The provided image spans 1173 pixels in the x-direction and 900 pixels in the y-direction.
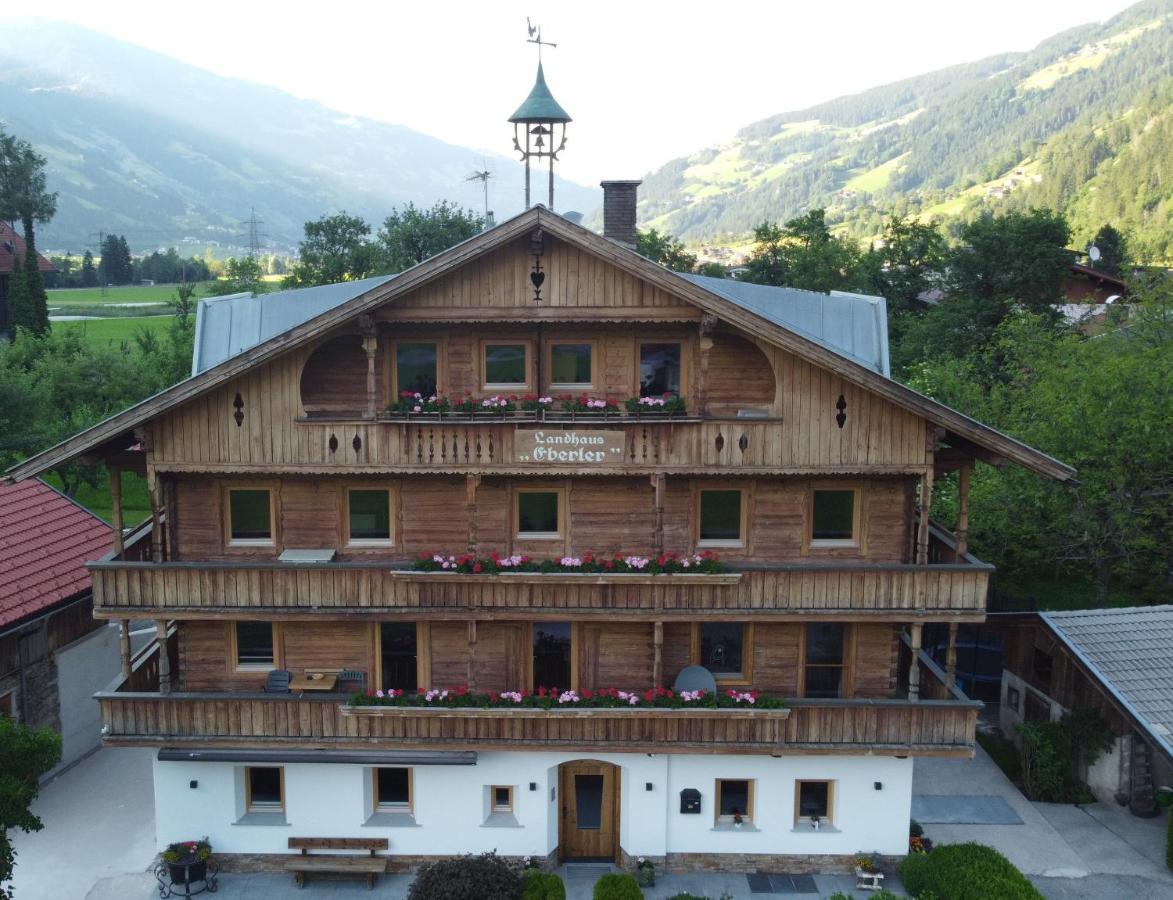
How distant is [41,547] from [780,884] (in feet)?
64.8

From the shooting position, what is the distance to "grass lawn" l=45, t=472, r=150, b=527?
163 feet

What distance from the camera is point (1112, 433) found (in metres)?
29.3

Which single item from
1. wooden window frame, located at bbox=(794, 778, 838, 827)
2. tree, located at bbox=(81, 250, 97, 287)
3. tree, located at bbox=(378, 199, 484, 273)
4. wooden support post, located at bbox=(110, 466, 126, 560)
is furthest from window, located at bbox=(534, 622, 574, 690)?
tree, located at bbox=(81, 250, 97, 287)

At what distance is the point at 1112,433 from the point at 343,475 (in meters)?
21.8

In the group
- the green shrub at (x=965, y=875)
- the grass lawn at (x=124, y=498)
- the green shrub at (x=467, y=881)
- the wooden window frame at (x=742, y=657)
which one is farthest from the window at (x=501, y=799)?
the grass lawn at (x=124, y=498)

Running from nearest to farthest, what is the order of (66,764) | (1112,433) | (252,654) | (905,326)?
1. (252,654)
2. (66,764)
3. (1112,433)
4. (905,326)

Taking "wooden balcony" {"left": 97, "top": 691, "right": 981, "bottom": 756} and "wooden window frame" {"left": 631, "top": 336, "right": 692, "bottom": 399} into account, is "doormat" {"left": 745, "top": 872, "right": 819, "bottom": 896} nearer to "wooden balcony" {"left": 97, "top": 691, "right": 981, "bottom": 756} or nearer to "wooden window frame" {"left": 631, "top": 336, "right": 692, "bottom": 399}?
"wooden balcony" {"left": 97, "top": 691, "right": 981, "bottom": 756}

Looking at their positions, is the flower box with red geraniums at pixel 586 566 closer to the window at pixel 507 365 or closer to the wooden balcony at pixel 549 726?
the wooden balcony at pixel 549 726

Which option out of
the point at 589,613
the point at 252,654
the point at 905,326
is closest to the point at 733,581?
the point at 589,613

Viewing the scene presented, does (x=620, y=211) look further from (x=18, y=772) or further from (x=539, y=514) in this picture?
(x=18, y=772)

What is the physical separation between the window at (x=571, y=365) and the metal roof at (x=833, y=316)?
3.77 metres

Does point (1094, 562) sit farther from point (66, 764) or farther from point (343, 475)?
point (66, 764)

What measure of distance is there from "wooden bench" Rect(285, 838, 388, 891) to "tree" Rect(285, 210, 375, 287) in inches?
2031

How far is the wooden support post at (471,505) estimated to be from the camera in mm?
20531
